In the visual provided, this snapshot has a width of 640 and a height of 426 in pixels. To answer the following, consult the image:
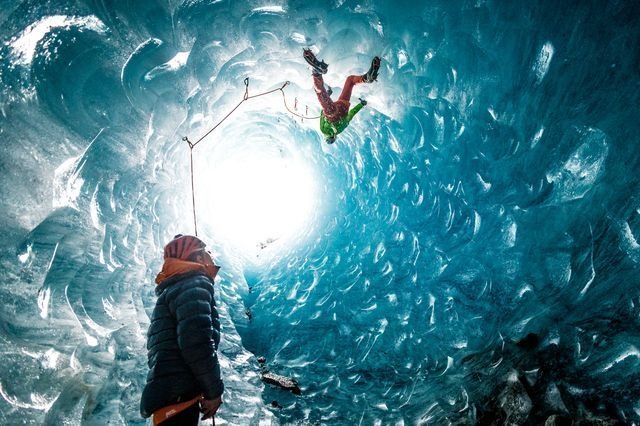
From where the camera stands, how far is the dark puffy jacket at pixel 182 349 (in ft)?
6.75

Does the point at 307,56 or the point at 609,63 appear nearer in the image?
the point at 609,63

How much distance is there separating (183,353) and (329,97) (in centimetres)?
394

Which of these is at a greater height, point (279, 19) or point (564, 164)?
point (279, 19)

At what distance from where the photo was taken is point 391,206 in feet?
17.7

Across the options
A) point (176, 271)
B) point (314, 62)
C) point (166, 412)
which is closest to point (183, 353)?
point (166, 412)

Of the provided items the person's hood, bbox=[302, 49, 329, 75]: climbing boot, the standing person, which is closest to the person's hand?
the standing person

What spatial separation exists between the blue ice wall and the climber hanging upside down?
334 millimetres

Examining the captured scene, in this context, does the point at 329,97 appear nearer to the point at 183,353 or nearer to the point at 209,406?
the point at 183,353

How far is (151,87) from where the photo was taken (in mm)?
3645

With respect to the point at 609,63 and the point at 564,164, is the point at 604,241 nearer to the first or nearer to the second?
the point at 564,164

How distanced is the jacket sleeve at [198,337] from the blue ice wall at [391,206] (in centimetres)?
160

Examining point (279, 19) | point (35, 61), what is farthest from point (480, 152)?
point (35, 61)

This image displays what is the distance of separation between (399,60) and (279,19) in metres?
1.62

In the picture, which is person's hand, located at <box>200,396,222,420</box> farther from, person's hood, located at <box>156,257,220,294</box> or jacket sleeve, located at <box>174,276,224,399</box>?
person's hood, located at <box>156,257,220,294</box>
